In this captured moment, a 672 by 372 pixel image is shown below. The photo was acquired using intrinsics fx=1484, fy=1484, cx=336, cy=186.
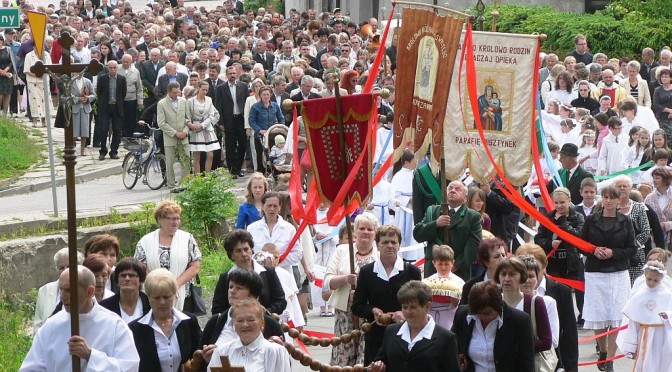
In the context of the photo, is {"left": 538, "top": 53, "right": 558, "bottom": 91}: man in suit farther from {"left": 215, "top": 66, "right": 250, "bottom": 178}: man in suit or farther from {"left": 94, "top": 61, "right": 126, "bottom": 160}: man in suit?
{"left": 94, "top": 61, "right": 126, "bottom": 160}: man in suit

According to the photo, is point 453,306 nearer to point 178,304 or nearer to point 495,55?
point 178,304

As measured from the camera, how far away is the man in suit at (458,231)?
12125 millimetres

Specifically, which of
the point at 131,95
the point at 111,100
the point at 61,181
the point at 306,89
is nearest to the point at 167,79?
the point at 131,95

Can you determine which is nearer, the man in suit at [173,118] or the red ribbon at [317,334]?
the red ribbon at [317,334]

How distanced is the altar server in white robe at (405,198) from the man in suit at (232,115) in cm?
566

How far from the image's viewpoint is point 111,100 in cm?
2405

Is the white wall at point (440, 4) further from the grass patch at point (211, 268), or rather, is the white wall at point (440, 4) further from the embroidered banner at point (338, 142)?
the embroidered banner at point (338, 142)

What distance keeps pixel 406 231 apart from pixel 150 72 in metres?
9.65

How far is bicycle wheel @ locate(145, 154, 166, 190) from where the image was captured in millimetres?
21359

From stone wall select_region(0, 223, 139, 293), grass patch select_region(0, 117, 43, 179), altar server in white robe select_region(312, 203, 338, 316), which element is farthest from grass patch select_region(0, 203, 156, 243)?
grass patch select_region(0, 117, 43, 179)

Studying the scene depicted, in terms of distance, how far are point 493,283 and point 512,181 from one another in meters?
4.66

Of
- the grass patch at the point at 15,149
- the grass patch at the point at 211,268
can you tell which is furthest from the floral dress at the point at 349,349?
the grass patch at the point at 15,149

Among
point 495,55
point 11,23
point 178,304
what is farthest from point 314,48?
point 178,304

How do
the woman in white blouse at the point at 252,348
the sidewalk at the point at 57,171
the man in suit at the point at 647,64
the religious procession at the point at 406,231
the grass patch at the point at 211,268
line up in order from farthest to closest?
1. the man in suit at the point at 647,64
2. the sidewalk at the point at 57,171
3. the grass patch at the point at 211,268
4. the religious procession at the point at 406,231
5. the woman in white blouse at the point at 252,348
